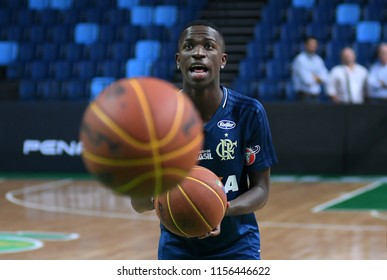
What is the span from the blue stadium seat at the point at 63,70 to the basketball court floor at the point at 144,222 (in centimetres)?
429

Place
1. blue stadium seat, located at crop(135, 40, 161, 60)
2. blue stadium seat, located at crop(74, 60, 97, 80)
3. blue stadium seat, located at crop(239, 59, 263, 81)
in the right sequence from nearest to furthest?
1. blue stadium seat, located at crop(239, 59, 263, 81)
2. blue stadium seat, located at crop(74, 60, 97, 80)
3. blue stadium seat, located at crop(135, 40, 161, 60)

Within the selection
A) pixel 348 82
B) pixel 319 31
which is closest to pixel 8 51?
pixel 319 31

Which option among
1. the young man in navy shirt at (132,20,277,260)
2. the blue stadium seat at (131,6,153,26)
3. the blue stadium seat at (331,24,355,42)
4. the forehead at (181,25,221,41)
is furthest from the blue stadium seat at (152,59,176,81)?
the forehead at (181,25,221,41)

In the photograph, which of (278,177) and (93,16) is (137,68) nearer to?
(93,16)

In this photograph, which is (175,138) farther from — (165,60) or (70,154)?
(165,60)

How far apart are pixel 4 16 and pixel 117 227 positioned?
35.0 ft

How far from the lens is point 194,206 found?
3.51 metres

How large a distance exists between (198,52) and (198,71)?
9cm

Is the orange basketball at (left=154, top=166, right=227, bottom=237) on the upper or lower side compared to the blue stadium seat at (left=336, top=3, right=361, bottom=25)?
upper

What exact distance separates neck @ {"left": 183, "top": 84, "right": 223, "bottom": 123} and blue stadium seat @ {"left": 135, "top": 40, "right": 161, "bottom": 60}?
13608 millimetres

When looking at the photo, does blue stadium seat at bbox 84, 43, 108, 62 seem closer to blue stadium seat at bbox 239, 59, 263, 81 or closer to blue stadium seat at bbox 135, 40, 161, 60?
blue stadium seat at bbox 135, 40, 161, 60

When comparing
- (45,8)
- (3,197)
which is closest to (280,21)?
(45,8)

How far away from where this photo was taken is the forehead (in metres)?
3.83

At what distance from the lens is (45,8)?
751 inches
